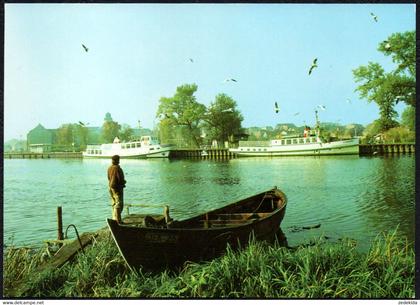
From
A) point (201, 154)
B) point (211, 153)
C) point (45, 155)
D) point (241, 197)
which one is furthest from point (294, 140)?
point (45, 155)

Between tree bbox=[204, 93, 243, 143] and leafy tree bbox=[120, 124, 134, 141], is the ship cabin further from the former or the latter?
leafy tree bbox=[120, 124, 134, 141]

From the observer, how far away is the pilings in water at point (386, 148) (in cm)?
3972

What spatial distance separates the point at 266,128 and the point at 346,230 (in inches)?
2890

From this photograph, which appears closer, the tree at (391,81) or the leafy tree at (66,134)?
the tree at (391,81)

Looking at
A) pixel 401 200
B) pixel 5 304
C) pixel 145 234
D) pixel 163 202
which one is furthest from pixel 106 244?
pixel 401 200

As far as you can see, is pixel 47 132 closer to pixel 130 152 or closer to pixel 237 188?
pixel 130 152

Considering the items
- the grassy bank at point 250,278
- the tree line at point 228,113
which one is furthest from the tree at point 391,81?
the grassy bank at point 250,278

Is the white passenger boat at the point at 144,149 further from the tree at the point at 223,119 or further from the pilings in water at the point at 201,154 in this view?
the tree at the point at 223,119

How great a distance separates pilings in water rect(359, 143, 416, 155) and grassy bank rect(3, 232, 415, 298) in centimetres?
3593

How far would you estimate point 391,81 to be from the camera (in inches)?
1316

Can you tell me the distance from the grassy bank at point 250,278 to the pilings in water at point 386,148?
118 feet

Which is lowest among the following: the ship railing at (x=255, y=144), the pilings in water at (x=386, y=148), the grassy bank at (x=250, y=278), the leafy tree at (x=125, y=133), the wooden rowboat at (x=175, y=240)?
the grassy bank at (x=250, y=278)

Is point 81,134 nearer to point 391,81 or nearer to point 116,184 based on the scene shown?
point 391,81

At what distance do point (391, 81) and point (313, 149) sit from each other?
11936 mm
